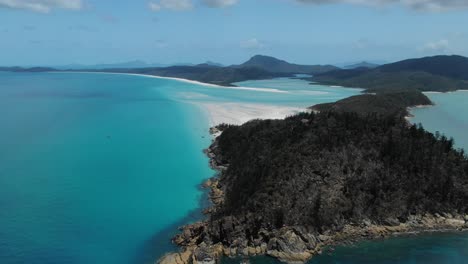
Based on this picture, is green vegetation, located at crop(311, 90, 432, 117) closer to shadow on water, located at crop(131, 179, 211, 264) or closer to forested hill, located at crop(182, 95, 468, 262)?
forested hill, located at crop(182, 95, 468, 262)

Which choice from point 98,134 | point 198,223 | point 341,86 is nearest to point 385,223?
point 198,223

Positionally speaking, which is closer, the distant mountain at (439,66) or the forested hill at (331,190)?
the forested hill at (331,190)

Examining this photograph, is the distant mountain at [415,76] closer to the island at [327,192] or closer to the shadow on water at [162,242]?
the island at [327,192]

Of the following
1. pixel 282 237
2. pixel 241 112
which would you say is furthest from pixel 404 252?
pixel 241 112

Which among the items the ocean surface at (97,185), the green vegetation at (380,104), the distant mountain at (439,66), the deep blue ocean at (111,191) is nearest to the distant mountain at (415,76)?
the distant mountain at (439,66)

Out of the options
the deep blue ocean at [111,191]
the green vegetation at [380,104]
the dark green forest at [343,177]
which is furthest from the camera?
the green vegetation at [380,104]

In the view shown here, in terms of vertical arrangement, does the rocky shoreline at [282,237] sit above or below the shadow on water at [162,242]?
above

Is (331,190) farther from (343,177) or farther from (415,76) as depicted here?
(415,76)

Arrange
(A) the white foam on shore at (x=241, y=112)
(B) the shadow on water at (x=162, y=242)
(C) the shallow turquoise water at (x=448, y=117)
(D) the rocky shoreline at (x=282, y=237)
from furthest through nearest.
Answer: (A) the white foam on shore at (x=241, y=112) → (C) the shallow turquoise water at (x=448, y=117) → (B) the shadow on water at (x=162, y=242) → (D) the rocky shoreline at (x=282, y=237)
